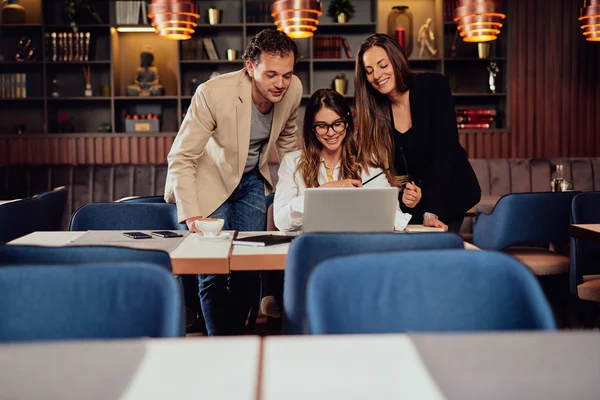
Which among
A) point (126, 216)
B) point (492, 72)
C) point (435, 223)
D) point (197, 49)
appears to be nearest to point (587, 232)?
point (435, 223)

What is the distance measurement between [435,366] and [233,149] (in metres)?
2.17

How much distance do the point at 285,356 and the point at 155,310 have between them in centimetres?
34

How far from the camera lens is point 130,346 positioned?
3.43ft

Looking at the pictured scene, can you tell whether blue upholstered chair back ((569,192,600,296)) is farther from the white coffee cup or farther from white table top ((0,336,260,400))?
white table top ((0,336,260,400))

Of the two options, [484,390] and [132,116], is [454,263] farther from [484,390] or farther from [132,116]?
[132,116]

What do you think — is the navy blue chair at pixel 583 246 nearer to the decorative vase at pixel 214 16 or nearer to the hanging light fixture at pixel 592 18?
the hanging light fixture at pixel 592 18

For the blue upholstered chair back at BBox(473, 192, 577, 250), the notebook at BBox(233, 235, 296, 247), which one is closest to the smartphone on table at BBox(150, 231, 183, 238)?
the notebook at BBox(233, 235, 296, 247)

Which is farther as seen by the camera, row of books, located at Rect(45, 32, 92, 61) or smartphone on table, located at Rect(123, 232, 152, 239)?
row of books, located at Rect(45, 32, 92, 61)

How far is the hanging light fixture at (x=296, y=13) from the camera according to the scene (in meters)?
4.60

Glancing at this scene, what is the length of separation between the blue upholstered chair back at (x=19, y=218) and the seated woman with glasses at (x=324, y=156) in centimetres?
144

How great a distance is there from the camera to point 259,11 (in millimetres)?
6781

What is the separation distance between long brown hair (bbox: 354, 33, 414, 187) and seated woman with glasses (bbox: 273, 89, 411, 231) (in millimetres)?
40

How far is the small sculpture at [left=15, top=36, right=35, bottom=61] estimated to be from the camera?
6.80 m

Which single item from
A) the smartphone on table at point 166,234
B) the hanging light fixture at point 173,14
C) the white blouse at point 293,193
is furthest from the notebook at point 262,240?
the hanging light fixture at point 173,14
